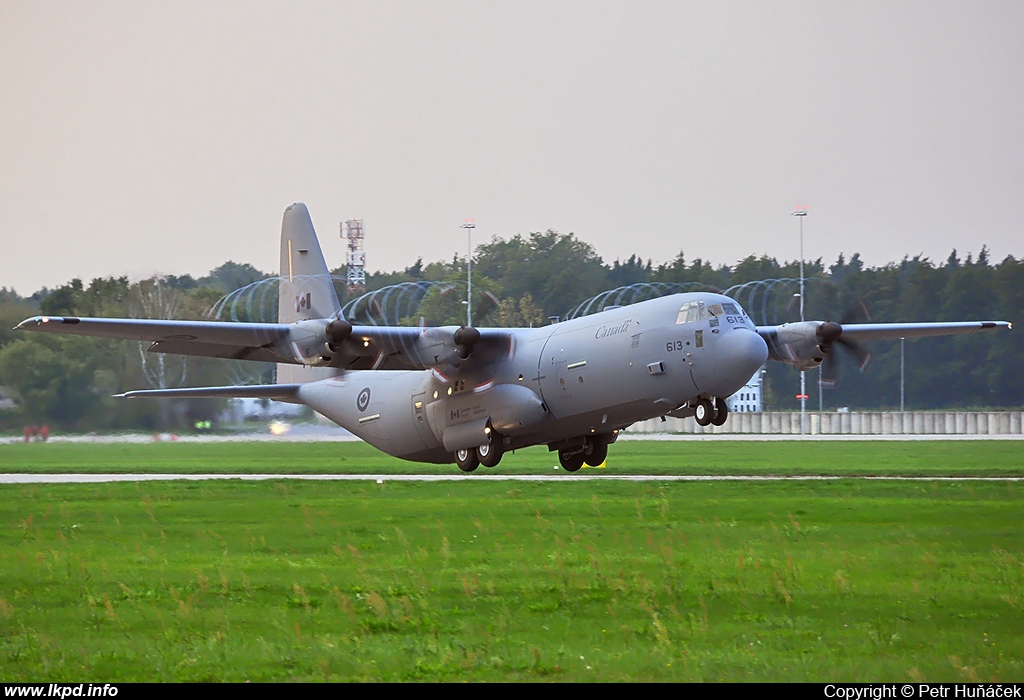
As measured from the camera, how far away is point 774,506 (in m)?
26.0

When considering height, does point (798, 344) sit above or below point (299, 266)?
below

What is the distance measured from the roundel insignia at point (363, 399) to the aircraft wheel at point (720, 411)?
1091cm

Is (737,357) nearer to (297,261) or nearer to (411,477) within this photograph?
(411,477)

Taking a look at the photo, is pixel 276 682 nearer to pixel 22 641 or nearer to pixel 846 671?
pixel 22 641

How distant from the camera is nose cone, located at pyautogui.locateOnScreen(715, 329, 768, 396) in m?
26.4

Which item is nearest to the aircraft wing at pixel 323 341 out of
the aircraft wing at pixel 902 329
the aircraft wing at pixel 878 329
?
the aircraft wing at pixel 878 329

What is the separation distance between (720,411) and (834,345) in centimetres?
586

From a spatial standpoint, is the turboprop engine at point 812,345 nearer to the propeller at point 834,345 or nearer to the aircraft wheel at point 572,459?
the propeller at point 834,345

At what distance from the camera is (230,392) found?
34156 millimetres

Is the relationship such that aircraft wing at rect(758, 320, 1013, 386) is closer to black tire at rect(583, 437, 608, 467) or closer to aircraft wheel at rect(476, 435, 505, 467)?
black tire at rect(583, 437, 608, 467)

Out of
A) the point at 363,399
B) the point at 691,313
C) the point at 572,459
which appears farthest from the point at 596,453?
the point at 363,399

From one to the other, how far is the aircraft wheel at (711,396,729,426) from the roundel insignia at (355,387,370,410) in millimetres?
10909
